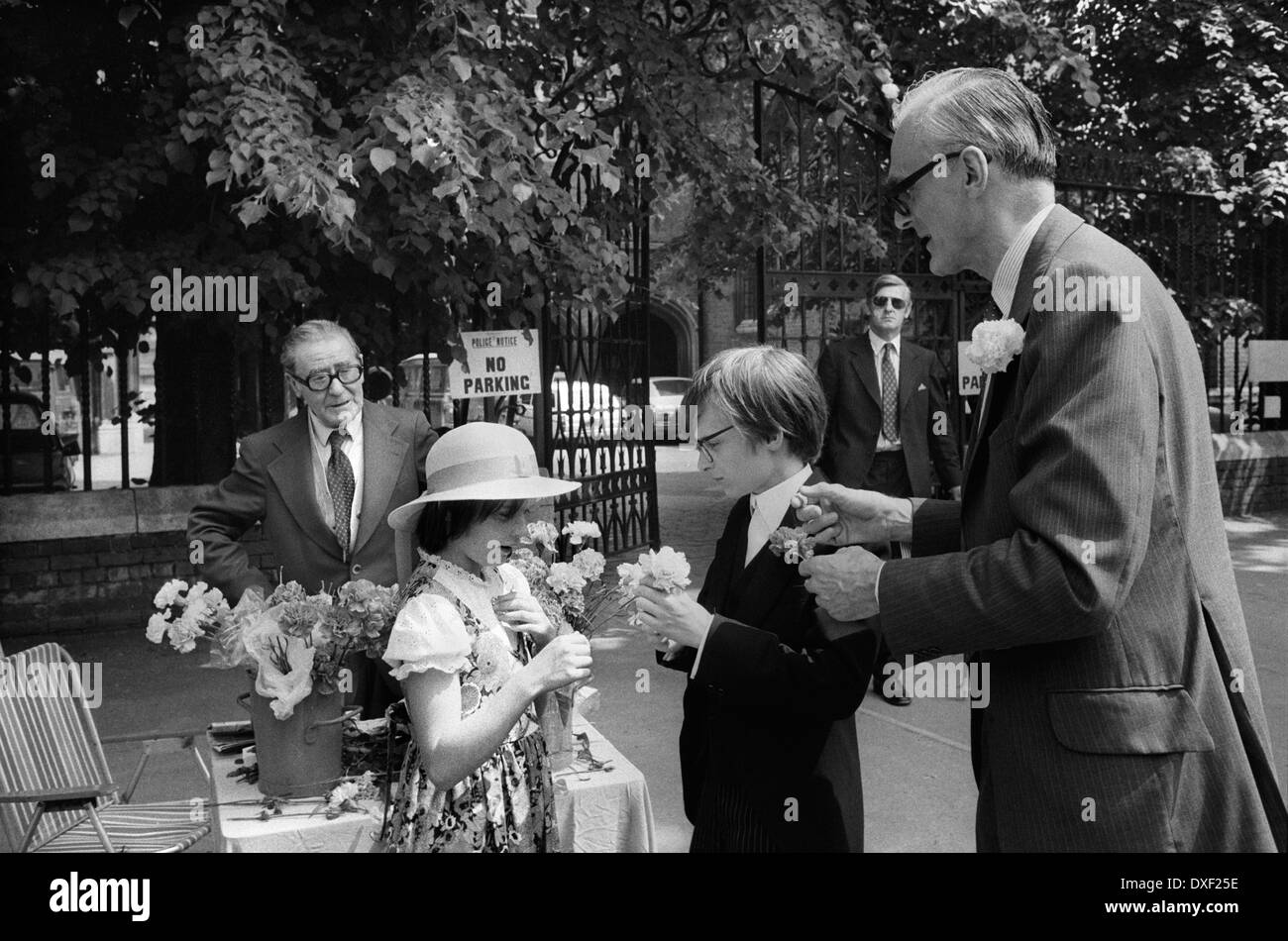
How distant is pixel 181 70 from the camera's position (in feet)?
21.0

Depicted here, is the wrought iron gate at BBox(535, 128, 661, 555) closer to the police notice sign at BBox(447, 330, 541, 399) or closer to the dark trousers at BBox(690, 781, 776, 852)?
the police notice sign at BBox(447, 330, 541, 399)

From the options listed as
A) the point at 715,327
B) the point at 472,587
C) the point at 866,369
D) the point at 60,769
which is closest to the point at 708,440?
the point at 472,587

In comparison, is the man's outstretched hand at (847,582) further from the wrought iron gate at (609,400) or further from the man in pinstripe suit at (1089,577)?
the wrought iron gate at (609,400)

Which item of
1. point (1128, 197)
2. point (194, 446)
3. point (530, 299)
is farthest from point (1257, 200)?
point (194, 446)

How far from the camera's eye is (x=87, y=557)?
7.90m

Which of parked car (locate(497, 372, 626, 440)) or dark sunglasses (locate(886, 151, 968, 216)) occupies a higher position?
dark sunglasses (locate(886, 151, 968, 216))

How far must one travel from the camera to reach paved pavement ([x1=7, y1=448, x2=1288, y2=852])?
4855 millimetres

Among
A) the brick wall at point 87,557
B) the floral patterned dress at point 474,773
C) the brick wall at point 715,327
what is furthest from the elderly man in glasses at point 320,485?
the brick wall at point 715,327

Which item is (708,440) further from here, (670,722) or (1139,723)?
(670,722)

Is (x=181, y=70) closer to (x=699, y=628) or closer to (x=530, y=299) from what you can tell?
(x=530, y=299)

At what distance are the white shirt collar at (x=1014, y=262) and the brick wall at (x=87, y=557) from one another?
693 cm

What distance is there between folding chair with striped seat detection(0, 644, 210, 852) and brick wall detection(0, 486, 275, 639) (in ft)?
13.0

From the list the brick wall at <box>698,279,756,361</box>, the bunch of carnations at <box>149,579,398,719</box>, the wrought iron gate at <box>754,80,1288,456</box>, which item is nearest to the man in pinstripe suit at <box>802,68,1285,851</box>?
the bunch of carnations at <box>149,579,398,719</box>
